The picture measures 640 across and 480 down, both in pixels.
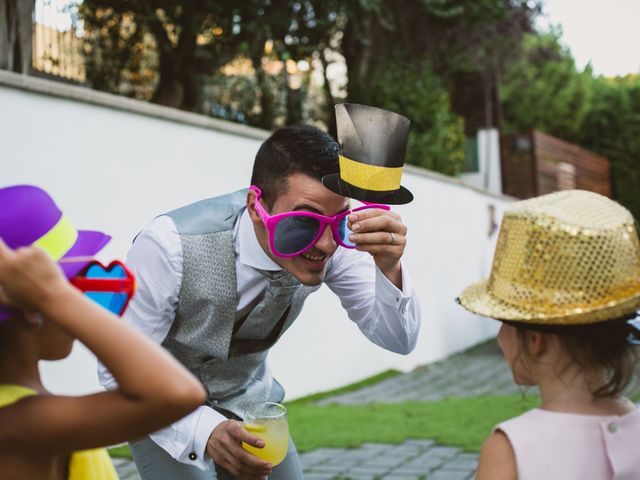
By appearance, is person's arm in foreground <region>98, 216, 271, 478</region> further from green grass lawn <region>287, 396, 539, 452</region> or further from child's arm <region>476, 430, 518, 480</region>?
green grass lawn <region>287, 396, 539, 452</region>

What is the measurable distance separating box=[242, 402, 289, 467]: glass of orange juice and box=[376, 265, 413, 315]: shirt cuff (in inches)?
21.3

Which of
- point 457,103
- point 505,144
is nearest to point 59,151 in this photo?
point 505,144

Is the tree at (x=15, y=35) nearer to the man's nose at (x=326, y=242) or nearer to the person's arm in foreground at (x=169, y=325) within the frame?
the person's arm in foreground at (x=169, y=325)

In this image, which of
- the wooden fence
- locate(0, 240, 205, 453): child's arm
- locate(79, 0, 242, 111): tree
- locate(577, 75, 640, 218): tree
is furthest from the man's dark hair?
locate(577, 75, 640, 218): tree

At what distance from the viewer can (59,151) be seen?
226 inches

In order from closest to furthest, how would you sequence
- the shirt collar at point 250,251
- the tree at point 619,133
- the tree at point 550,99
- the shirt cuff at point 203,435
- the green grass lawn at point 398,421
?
the shirt cuff at point 203,435, the shirt collar at point 250,251, the green grass lawn at point 398,421, the tree at point 550,99, the tree at point 619,133

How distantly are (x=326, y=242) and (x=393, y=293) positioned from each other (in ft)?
0.95

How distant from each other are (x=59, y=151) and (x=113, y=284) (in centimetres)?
421

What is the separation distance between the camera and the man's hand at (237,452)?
2.50 metres

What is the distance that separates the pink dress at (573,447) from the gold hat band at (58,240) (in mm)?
1032

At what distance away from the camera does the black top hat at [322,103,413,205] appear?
252 centimetres

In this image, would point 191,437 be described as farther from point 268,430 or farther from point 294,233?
point 294,233

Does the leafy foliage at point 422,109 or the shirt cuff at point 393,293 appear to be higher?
the shirt cuff at point 393,293

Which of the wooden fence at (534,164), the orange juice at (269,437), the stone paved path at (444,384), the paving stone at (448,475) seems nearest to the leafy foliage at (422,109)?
the stone paved path at (444,384)
